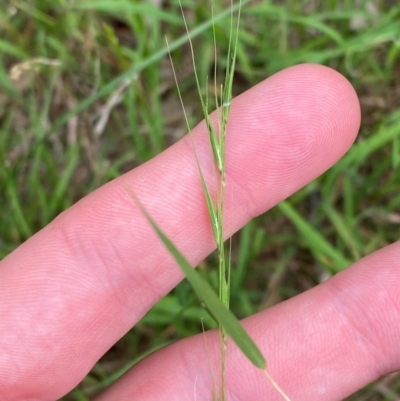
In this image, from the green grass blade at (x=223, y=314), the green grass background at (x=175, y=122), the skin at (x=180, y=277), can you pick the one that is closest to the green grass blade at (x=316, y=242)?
the green grass background at (x=175, y=122)

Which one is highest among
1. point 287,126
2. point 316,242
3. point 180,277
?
point 287,126

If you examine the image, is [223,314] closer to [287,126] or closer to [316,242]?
[287,126]

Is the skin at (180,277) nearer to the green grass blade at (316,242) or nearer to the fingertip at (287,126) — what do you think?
the fingertip at (287,126)

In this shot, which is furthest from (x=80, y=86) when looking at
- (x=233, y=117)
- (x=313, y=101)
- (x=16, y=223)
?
(x=313, y=101)

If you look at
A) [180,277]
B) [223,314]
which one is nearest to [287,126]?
[180,277]

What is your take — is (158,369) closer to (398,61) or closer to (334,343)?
(334,343)

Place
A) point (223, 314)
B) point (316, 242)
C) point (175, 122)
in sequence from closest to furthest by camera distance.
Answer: point (223, 314) → point (316, 242) → point (175, 122)
